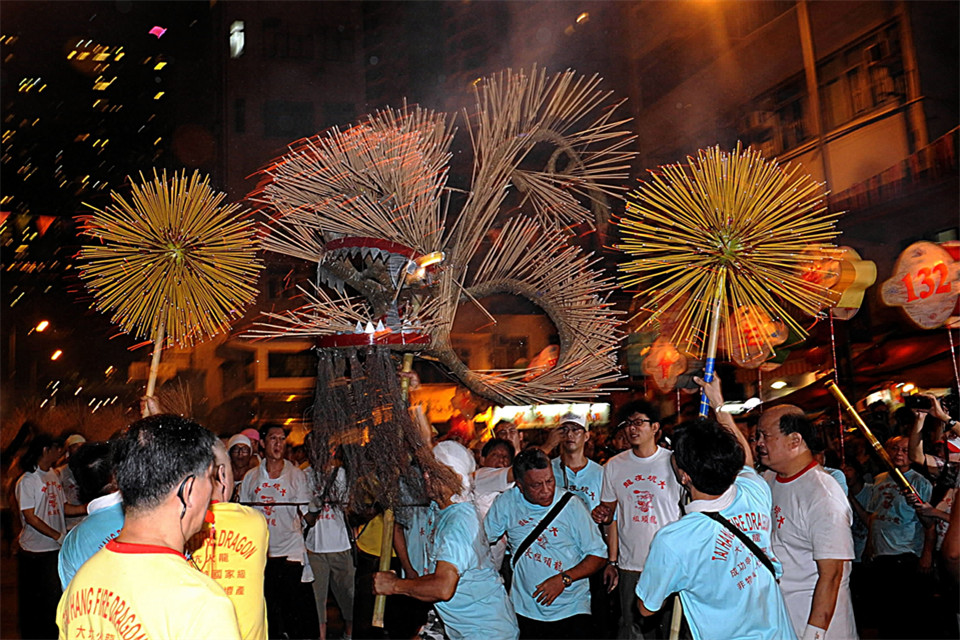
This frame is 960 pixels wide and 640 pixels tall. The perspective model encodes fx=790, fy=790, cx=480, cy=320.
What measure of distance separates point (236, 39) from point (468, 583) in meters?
15.3

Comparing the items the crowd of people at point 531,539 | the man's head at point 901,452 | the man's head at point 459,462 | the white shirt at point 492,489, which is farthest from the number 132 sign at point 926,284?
the man's head at point 459,462

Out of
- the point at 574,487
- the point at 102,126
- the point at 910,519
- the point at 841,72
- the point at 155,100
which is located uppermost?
the point at 155,100

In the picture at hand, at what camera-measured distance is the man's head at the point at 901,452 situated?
4.88m

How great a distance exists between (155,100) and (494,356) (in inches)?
306

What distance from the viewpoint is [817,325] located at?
717 centimetres

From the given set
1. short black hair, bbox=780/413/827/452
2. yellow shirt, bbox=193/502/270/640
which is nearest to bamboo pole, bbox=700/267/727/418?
short black hair, bbox=780/413/827/452

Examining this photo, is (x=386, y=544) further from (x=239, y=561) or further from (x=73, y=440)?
(x=73, y=440)

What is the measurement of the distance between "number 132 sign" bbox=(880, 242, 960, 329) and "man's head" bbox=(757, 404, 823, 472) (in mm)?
2469

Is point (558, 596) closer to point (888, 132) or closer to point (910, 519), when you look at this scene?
point (910, 519)

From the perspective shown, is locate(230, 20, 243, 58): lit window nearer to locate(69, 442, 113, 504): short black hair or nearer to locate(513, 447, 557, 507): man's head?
locate(513, 447, 557, 507): man's head

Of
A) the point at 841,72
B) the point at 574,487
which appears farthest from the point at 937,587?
the point at 841,72

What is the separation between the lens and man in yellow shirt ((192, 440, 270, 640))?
223cm

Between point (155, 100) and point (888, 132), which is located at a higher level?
point (155, 100)

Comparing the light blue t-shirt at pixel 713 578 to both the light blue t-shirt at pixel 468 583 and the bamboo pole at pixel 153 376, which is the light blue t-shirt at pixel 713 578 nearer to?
the light blue t-shirt at pixel 468 583
